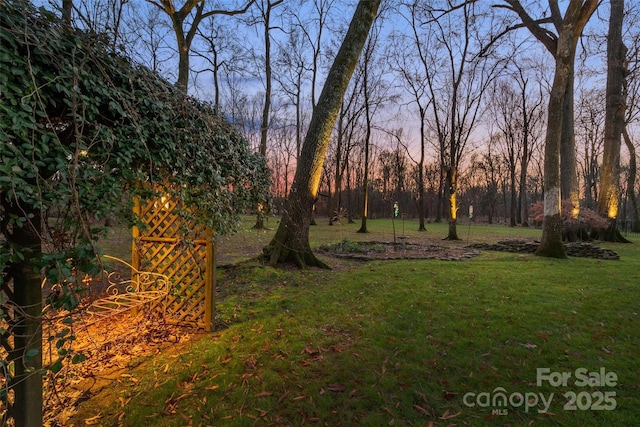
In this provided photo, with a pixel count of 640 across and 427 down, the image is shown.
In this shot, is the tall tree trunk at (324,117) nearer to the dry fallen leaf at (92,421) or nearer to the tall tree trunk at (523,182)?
the dry fallen leaf at (92,421)

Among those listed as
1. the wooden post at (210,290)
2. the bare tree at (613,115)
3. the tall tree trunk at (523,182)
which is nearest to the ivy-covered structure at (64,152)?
the wooden post at (210,290)

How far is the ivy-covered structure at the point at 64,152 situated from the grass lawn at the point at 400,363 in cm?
102

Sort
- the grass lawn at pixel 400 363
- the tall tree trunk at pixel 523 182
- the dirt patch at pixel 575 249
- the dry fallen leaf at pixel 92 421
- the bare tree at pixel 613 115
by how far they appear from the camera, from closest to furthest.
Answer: the dry fallen leaf at pixel 92 421 → the grass lawn at pixel 400 363 → the dirt patch at pixel 575 249 → the bare tree at pixel 613 115 → the tall tree trunk at pixel 523 182

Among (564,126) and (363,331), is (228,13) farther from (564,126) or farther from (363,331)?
(564,126)

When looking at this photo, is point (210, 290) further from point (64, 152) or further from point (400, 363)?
point (64, 152)

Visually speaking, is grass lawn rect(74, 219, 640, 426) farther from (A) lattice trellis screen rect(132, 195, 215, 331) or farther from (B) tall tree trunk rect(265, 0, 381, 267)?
(B) tall tree trunk rect(265, 0, 381, 267)

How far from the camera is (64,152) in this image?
4.32 feet

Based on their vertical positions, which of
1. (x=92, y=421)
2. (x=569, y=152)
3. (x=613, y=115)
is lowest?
(x=92, y=421)

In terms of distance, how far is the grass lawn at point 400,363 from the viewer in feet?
7.18

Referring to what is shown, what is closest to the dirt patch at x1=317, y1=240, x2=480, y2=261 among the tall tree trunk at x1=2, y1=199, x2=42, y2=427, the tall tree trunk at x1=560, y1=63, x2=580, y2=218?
the tall tree trunk at x1=560, y1=63, x2=580, y2=218

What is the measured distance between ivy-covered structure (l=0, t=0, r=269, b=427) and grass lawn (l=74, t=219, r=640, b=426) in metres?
1.02

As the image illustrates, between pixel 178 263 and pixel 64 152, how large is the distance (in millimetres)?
2486

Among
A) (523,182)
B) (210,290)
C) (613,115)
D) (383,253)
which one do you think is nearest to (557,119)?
(383,253)

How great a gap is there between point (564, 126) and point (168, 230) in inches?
531
